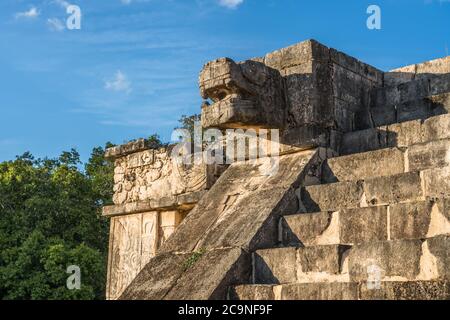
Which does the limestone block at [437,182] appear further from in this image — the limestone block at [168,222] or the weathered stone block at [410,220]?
the limestone block at [168,222]

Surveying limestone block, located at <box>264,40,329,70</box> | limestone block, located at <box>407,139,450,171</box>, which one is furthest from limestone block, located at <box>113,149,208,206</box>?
limestone block, located at <box>407,139,450,171</box>

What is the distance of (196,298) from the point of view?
534 centimetres

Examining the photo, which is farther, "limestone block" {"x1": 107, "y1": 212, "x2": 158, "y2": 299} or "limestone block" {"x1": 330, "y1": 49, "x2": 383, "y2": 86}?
"limestone block" {"x1": 107, "y1": 212, "x2": 158, "y2": 299}

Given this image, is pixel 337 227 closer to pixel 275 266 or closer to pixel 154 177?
pixel 275 266

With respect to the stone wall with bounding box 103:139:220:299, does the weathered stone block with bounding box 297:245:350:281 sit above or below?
below

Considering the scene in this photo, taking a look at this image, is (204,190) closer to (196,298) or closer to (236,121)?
(236,121)

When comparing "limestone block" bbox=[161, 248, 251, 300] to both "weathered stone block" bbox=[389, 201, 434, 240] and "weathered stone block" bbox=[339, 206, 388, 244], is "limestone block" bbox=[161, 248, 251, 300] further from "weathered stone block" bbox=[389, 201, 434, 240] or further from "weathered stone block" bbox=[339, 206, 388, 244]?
"weathered stone block" bbox=[389, 201, 434, 240]

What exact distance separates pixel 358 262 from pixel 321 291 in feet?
1.22

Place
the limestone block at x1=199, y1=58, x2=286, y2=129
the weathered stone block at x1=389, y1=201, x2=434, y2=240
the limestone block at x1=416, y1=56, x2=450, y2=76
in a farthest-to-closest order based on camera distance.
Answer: the limestone block at x1=416, y1=56, x2=450, y2=76 < the limestone block at x1=199, y1=58, x2=286, y2=129 < the weathered stone block at x1=389, y1=201, x2=434, y2=240

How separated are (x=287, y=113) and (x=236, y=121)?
30.3 inches

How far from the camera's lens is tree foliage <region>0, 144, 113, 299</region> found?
1728 cm

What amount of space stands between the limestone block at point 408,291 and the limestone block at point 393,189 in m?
1.18

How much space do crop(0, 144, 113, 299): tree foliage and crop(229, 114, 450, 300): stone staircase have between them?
12.0m

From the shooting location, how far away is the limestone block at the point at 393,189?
5.51m
